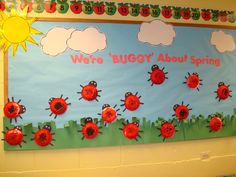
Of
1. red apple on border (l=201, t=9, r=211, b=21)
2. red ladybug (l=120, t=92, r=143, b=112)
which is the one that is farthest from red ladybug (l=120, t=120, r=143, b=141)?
red apple on border (l=201, t=9, r=211, b=21)

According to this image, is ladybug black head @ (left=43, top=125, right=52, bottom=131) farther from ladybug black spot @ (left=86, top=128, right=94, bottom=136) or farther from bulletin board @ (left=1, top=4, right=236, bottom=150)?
ladybug black spot @ (left=86, top=128, right=94, bottom=136)

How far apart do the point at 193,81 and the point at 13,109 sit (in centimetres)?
141

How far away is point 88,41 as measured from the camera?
5.37 ft

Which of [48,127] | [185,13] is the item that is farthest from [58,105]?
[185,13]

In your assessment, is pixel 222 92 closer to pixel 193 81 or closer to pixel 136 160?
pixel 193 81

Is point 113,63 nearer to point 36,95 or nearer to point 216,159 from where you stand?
point 36,95

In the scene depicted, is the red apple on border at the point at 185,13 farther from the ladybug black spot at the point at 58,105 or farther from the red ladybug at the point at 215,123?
the ladybug black spot at the point at 58,105

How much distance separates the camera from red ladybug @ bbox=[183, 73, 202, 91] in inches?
69.9

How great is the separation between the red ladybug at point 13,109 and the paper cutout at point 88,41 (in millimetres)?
570

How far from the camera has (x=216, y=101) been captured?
6.03 feet

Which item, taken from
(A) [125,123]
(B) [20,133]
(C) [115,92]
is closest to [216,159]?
(A) [125,123]

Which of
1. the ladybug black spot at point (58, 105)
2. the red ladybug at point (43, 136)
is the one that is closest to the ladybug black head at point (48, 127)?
the red ladybug at point (43, 136)

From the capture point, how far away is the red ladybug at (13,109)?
153 cm

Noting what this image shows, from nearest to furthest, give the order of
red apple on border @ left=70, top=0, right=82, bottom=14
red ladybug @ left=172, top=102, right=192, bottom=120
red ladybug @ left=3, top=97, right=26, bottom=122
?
red ladybug @ left=3, top=97, right=26, bottom=122 → red apple on border @ left=70, top=0, right=82, bottom=14 → red ladybug @ left=172, top=102, right=192, bottom=120
